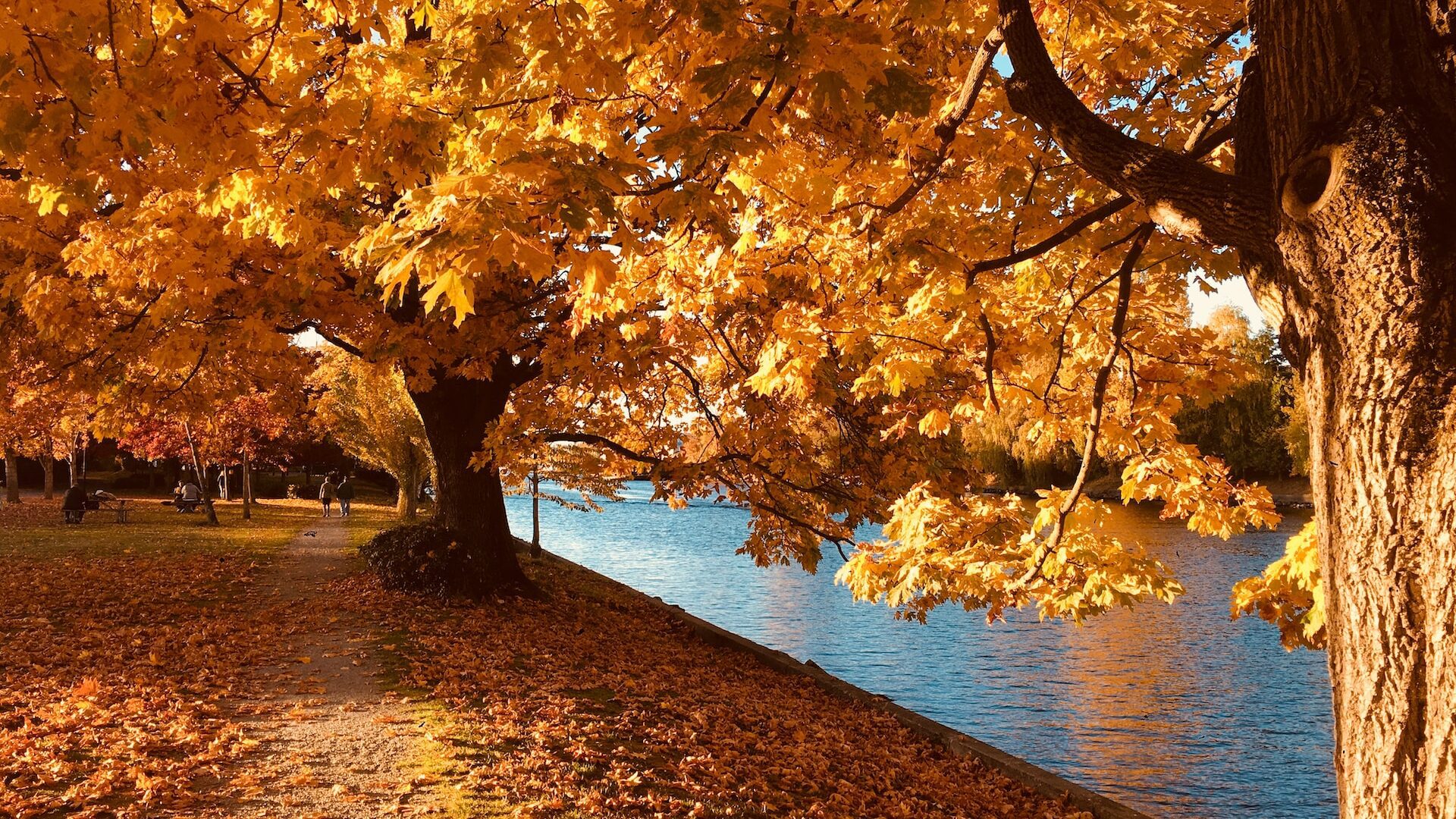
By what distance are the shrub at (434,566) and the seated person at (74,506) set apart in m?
14.5

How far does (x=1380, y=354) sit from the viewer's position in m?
2.74

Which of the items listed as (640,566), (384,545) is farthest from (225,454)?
(384,545)

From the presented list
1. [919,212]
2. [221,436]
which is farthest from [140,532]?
[919,212]

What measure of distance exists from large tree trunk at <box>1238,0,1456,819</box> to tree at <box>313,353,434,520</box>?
88.8ft

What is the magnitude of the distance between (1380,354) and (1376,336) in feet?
0.19

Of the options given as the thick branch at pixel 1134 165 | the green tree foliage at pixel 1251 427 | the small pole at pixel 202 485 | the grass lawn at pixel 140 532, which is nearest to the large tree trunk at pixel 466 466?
the grass lawn at pixel 140 532

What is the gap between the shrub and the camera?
494 inches

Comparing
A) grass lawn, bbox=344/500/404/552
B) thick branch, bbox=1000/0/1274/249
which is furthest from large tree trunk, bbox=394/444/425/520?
thick branch, bbox=1000/0/1274/249

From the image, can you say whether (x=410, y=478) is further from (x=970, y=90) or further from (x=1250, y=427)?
(x=1250, y=427)

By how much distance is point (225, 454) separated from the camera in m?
29.6

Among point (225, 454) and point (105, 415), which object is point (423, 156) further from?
point (225, 454)

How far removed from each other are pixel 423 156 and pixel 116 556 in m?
15.3

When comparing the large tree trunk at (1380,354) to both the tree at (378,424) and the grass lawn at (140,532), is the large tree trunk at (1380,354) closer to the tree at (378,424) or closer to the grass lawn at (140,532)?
the grass lawn at (140,532)

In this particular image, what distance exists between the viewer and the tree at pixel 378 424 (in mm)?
28328
